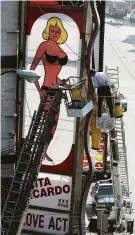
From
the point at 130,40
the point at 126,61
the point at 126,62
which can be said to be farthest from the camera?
the point at 130,40

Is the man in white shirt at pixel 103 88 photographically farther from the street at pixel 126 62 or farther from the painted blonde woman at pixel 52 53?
the street at pixel 126 62

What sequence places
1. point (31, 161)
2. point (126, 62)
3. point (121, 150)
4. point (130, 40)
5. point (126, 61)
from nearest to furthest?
point (31, 161)
point (121, 150)
point (126, 62)
point (126, 61)
point (130, 40)

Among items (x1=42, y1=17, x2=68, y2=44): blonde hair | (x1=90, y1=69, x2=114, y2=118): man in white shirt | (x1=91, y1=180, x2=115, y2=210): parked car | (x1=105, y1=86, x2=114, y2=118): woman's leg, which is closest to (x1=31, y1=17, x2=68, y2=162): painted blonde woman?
(x1=42, y1=17, x2=68, y2=44): blonde hair

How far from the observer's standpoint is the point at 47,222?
1917 cm

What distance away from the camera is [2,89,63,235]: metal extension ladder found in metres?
14.7

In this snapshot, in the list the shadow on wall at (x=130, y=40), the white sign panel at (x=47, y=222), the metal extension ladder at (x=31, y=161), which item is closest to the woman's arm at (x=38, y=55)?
the metal extension ladder at (x=31, y=161)

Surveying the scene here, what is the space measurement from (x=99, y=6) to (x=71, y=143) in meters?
4.90

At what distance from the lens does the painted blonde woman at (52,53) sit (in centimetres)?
1830

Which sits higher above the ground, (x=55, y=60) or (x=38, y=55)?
(x=38, y=55)

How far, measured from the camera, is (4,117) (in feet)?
62.0

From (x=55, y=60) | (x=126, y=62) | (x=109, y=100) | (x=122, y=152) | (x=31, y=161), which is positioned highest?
(x=55, y=60)

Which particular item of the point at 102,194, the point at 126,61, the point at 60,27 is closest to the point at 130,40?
the point at 126,61

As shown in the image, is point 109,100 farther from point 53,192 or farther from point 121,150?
point 53,192

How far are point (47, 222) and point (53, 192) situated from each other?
3.16 feet
